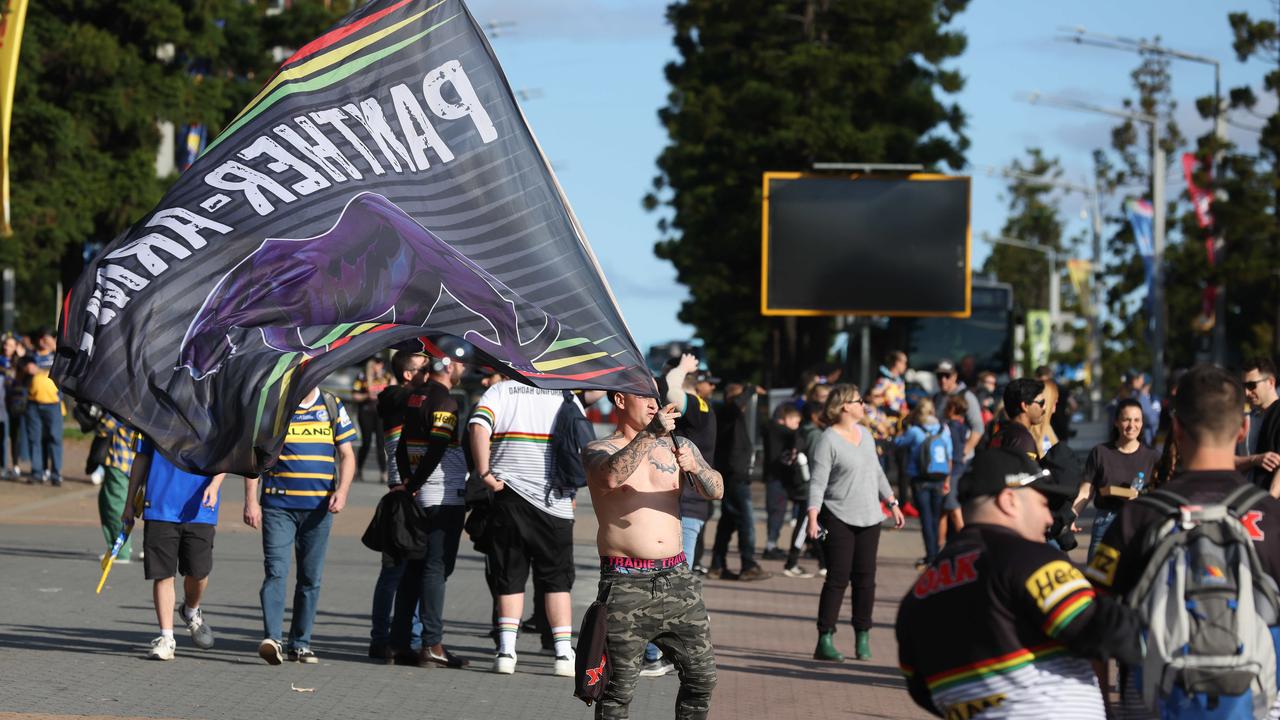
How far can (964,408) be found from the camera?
1683 cm

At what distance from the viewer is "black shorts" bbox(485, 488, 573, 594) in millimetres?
10156

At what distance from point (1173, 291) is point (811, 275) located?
3585 centimetres

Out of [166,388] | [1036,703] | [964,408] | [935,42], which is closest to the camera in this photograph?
[1036,703]

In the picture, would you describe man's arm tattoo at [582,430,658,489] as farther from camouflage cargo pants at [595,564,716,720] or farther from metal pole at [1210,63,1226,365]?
metal pole at [1210,63,1226,365]

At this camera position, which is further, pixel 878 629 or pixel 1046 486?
pixel 878 629

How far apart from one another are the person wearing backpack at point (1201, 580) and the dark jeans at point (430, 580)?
242 inches

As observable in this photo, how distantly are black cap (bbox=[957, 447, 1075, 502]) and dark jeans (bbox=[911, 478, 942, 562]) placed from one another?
11.1m

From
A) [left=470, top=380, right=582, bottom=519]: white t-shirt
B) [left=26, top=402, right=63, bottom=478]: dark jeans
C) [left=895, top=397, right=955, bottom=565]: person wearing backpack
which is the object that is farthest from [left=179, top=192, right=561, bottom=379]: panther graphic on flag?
[left=26, top=402, right=63, bottom=478]: dark jeans

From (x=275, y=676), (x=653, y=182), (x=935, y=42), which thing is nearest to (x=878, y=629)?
(x=275, y=676)

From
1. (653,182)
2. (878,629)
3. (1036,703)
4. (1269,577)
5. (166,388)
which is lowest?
(878,629)

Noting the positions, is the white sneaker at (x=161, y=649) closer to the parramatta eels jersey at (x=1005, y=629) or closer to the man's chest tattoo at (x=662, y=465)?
the man's chest tattoo at (x=662, y=465)

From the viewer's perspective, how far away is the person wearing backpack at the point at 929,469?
1580 cm

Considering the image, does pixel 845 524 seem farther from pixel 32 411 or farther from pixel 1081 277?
pixel 1081 277

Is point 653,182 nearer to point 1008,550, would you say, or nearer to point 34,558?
point 34,558
